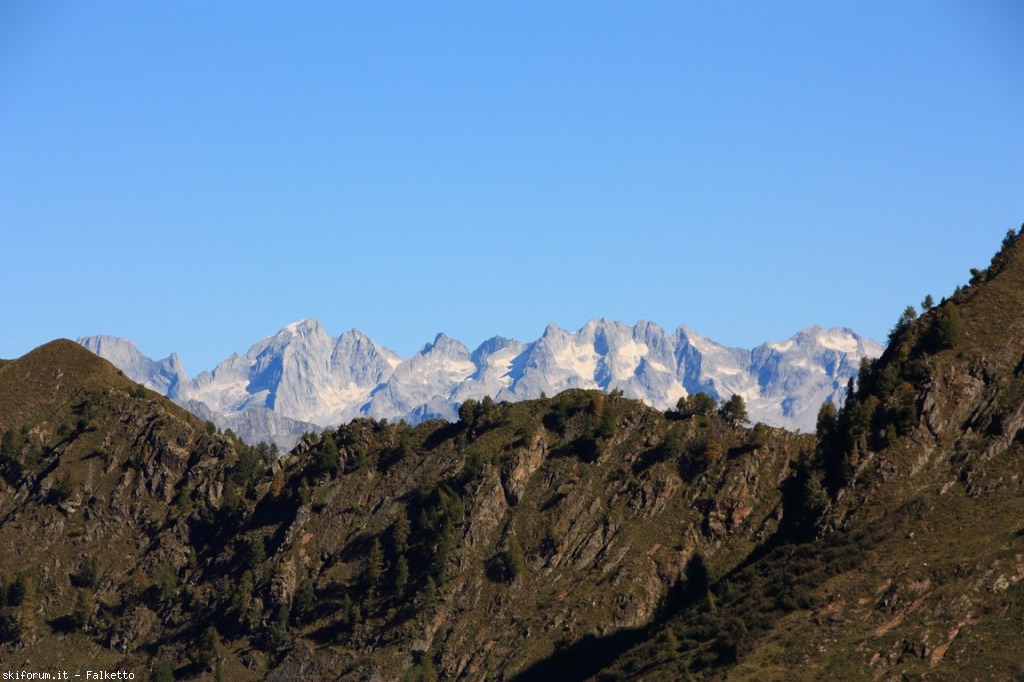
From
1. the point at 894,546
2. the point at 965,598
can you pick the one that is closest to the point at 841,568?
the point at 894,546

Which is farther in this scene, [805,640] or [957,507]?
[957,507]

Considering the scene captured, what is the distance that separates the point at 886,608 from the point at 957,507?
77.7 feet

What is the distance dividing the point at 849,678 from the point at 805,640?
37.0 ft

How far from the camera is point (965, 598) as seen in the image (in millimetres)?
178875

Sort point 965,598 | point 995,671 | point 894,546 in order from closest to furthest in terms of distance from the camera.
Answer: point 995,671, point 965,598, point 894,546

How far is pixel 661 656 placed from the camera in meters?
197

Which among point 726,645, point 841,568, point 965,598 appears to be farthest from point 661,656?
point 965,598

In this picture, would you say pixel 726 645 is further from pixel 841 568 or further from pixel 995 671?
pixel 995 671

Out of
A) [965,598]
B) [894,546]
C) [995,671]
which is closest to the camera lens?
[995,671]

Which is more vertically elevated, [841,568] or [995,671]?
[841,568]

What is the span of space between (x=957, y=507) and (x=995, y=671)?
37.6 meters

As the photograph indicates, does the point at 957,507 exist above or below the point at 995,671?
above

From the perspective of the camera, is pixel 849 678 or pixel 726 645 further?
pixel 726 645

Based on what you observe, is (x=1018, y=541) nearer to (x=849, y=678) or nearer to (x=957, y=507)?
(x=957, y=507)
